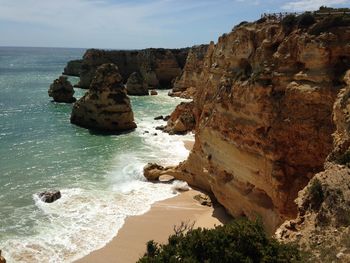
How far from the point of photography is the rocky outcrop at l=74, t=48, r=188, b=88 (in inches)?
3984

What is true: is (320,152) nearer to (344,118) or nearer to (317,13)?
(344,118)

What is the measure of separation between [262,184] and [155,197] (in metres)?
11.0

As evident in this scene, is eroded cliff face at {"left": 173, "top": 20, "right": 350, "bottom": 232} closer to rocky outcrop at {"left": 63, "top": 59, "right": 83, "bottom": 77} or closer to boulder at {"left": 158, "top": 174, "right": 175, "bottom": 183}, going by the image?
boulder at {"left": 158, "top": 174, "right": 175, "bottom": 183}

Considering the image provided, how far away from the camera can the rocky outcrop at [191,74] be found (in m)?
82.7

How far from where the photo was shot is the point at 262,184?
21.0m

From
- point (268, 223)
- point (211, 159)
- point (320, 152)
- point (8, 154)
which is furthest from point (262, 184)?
point (8, 154)

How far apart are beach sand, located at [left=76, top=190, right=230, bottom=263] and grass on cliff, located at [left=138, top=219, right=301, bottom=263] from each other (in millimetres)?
9658

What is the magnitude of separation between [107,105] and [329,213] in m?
43.7

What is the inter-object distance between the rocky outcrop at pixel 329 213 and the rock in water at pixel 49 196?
19565 millimetres

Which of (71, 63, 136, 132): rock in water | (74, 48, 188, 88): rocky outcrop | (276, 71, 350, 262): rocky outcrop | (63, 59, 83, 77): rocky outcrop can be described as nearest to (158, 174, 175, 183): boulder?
(276, 71, 350, 262): rocky outcrop

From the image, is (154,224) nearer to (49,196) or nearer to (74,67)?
(49,196)

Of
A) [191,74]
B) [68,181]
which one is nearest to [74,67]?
[191,74]

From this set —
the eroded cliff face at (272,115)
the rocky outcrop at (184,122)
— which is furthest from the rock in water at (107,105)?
the eroded cliff face at (272,115)

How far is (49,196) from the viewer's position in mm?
29281
